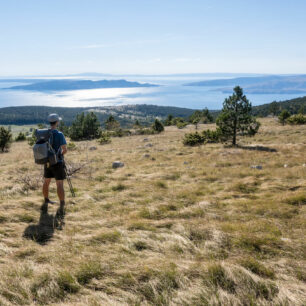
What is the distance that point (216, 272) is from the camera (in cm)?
344

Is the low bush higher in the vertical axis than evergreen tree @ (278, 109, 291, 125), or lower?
lower

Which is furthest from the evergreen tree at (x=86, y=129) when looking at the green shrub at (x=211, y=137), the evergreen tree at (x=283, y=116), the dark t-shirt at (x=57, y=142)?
the dark t-shirt at (x=57, y=142)

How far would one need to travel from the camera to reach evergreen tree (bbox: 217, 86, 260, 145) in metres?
21.4

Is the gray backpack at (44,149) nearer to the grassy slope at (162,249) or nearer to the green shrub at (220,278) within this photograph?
the grassy slope at (162,249)

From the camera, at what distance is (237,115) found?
21672 mm

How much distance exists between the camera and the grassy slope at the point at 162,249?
10.3 ft

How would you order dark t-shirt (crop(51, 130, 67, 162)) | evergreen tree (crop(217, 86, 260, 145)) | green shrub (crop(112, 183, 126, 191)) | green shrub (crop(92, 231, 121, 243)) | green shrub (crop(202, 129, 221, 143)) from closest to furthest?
green shrub (crop(92, 231, 121, 243))
dark t-shirt (crop(51, 130, 67, 162))
green shrub (crop(112, 183, 126, 191))
evergreen tree (crop(217, 86, 260, 145))
green shrub (crop(202, 129, 221, 143))

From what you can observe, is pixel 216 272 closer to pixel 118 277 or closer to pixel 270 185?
pixel 118 277

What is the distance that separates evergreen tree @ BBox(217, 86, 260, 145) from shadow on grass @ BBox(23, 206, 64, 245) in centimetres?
1928

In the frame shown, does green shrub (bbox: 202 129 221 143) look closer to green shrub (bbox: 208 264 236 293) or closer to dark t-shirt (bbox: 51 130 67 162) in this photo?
dark t-shirt (bbox: 51 130 67 162)

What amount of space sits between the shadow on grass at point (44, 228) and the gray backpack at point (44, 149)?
1.45m

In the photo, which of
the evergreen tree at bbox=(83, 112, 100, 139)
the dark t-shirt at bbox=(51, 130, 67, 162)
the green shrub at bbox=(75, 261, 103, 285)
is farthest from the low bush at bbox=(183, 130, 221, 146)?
the evergreen tree at bbox=(83, 112, 100, 139)

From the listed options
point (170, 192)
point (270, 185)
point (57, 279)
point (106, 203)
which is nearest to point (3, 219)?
point (106, 203)

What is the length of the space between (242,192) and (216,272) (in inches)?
197
